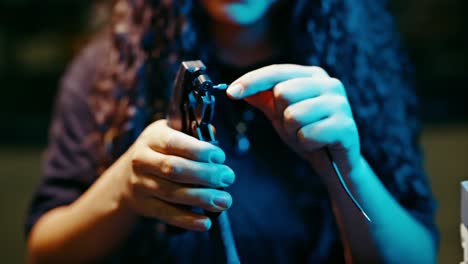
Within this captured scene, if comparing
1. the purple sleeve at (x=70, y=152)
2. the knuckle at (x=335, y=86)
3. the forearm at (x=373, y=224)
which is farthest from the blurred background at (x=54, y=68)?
the knuckle at (x=335, y=86)

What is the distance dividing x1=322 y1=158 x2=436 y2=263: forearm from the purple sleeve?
30 centimetres

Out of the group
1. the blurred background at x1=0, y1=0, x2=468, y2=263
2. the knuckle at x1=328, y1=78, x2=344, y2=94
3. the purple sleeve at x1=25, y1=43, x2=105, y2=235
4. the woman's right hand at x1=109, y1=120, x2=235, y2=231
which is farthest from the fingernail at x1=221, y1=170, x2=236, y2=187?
the blurred background at x1=0, y1=0, x2=468, y2=263

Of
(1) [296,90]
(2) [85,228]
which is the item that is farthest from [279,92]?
(2) [85,228]

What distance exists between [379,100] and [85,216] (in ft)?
1.05

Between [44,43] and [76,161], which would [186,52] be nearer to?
[76,161]

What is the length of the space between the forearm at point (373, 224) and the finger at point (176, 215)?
4.7 inches

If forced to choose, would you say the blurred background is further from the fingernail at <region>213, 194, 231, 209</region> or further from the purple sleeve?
the fingernail at <region>213, 194, 231, 209</region>

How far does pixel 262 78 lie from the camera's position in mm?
431

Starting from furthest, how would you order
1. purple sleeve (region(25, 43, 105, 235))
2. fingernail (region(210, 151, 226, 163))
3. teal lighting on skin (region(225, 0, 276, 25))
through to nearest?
purple sleeve (region(25, 43, 105, 235))
teal lighting on skin (region(225, 0, 276, 25))
fingernail (region(210, 151, 226, 163))

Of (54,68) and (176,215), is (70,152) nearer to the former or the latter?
(176,215)

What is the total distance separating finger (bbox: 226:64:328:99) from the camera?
425 millimetres

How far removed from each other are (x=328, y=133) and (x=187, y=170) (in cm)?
11

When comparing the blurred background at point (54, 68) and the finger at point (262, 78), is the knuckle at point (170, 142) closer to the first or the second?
the finger at point (262, 78)

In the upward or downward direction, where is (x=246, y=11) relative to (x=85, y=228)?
upward
